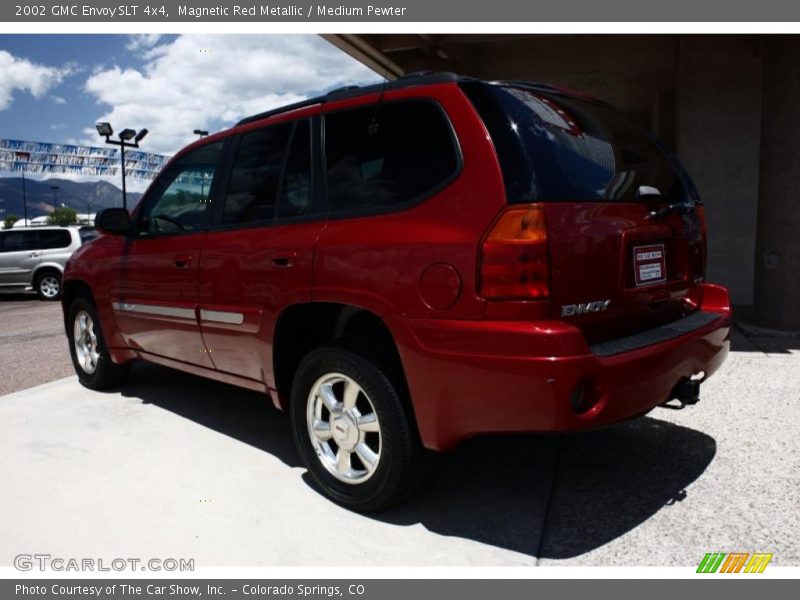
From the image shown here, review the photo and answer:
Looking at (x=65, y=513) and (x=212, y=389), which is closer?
(x=65, y=513)

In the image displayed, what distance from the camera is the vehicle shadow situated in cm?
275

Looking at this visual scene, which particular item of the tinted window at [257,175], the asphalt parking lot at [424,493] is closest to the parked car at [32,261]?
the asphalt parking lot at [424,493]

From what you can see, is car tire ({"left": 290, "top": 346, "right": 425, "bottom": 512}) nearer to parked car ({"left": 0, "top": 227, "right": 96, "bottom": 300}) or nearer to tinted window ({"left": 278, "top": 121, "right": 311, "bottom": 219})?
→ tinted window ({"left": 278, "top": 121, "right": 311, "bottom": 219})

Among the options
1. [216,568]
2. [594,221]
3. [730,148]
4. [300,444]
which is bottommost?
[216,568]

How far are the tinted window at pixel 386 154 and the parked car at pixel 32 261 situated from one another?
12932 millimetres

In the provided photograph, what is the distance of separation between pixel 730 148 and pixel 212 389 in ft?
23.9

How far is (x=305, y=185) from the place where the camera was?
3.19 meters

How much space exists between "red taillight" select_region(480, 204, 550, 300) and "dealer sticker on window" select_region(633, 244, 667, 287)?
1.92 feet

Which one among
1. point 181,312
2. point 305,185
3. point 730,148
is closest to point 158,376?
point 181,312

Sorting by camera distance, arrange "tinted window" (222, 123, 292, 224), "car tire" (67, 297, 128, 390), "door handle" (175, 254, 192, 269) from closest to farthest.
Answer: "tinted window" (222, 123, 292, 224)
"door handle" (175, 254, 192, 269)
"car tire" (67, 297, 128, 390)

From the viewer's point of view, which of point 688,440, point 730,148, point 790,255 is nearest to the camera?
point 688,440

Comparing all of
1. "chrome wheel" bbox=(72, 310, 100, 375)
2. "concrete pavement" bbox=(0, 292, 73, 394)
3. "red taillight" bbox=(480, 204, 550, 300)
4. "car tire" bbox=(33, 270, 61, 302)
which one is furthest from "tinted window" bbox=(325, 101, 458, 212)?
"car tire" bbox=(33, 270, 61, 302)

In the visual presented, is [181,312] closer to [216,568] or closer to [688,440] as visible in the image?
[216,568]

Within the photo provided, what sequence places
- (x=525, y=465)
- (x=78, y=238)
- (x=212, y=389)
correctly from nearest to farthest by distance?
(x=525, y=465)
(x=212, y=389)
(x=78, y=238)
